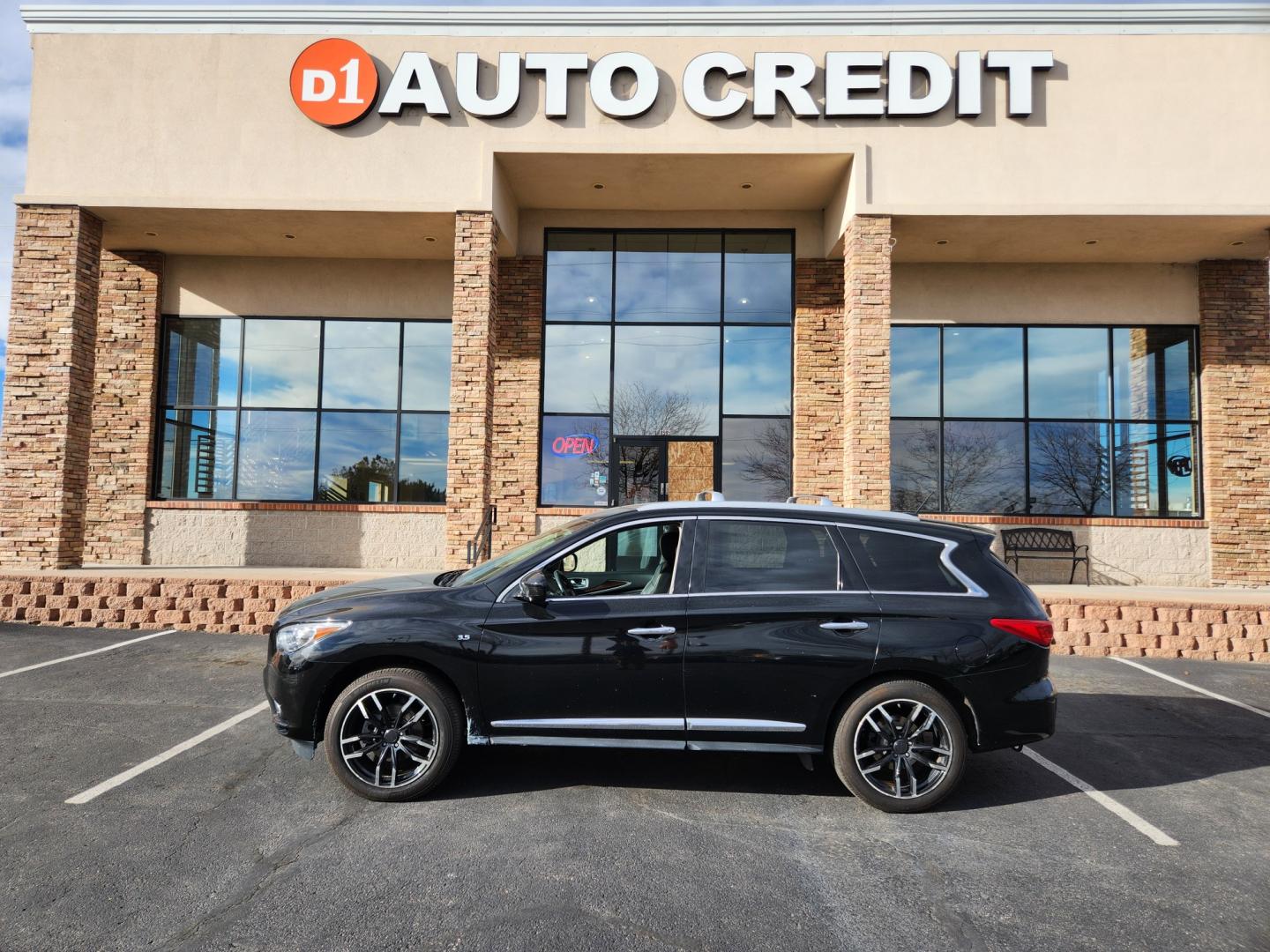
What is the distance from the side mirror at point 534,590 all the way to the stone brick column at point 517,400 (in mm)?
8864

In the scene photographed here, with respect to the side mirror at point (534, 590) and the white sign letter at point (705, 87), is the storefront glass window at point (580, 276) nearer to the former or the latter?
the white sign letter at point (705, 87)

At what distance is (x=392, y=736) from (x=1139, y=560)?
1364cm

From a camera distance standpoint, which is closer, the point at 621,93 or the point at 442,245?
the point at 621,93

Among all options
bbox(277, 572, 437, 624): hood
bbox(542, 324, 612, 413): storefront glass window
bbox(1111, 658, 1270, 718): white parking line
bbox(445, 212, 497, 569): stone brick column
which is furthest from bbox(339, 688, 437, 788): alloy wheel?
bbox(542, 324, 612, 413): storefront glass window

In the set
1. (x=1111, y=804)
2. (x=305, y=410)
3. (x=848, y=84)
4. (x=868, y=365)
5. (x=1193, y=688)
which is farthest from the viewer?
(x=305, y=410)

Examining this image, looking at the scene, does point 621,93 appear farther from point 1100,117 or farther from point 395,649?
point 395,649

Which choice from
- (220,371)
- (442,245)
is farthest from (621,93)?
(220,371)

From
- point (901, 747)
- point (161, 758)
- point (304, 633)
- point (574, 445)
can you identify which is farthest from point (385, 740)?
point (574, 445)

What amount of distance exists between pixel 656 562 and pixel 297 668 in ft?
6.87

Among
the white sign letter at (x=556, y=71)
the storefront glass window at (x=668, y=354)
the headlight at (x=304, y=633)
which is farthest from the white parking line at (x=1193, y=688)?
the white sign letter at (x=556, y=71)

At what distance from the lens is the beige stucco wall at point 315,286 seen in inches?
554

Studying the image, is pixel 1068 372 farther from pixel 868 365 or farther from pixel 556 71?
pixel 556 71

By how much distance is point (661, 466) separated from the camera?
526 inches

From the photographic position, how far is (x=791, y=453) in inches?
526
